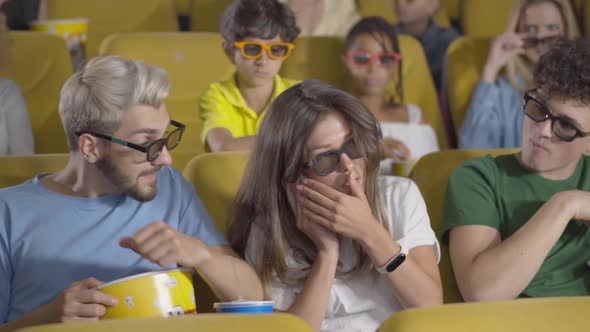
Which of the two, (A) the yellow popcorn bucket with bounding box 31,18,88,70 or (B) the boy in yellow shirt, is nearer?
(B) the boy in yellow shirt

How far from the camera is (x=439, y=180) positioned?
216 cm

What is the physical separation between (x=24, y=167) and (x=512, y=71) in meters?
2.06

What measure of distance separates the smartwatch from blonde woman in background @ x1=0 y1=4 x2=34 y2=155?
1.40m

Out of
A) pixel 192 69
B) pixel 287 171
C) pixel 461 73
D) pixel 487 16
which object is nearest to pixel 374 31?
pixel 461 73

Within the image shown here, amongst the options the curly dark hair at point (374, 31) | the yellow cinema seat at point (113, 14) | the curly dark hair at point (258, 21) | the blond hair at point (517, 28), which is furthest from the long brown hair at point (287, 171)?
the yellow cinema seat at point (113, 14)

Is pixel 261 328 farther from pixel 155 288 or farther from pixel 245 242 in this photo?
pixel 245 242

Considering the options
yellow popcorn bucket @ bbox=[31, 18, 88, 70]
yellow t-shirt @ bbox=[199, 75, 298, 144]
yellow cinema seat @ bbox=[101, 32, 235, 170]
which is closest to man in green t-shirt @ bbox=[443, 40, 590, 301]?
yellow t-shirt @ bbox=[199, 75, 298, 144]

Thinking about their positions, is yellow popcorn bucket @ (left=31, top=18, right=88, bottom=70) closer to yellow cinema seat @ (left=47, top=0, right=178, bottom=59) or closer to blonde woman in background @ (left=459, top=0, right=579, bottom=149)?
yellow cinema seat @ (left=47, top=0, right=178, bottom=59)

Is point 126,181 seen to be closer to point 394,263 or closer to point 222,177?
point 222,177

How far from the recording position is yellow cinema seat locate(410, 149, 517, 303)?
81.2 inches

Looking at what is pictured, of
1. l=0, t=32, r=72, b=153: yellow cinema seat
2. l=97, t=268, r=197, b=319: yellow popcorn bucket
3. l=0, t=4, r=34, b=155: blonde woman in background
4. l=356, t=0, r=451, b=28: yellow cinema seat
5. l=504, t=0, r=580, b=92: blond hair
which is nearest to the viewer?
l=97, t=268, r=197, b=319: yellow popcorn bucket

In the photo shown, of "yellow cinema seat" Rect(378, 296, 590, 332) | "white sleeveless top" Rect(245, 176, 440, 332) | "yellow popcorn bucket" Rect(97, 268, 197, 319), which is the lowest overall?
"white sleeveless top" Rect(245, 176, 440, 332)

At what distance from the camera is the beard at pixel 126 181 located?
1.77 m

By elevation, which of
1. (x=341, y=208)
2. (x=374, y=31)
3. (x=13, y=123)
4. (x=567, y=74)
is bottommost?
(x=13, y=123)
